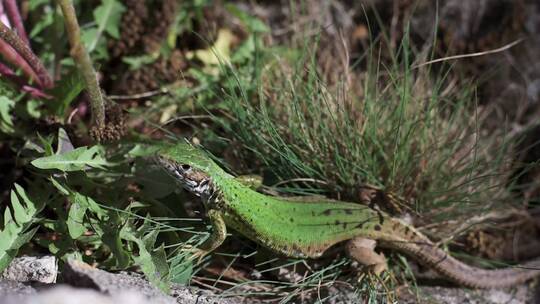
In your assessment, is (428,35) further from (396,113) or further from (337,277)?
(337,277)

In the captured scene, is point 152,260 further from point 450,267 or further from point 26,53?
point 450,267

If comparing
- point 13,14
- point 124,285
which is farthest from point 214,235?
point 13,14

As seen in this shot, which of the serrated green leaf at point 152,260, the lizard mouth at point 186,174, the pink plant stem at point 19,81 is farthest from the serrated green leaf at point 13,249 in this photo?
the pink plant stem at point 19,81

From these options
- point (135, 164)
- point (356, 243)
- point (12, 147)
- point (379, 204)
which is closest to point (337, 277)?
point (356, 243)

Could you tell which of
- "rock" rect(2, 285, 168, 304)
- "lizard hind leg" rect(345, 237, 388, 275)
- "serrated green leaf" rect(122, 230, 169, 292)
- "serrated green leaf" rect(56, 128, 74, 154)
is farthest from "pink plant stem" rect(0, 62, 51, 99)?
"lizard hind leg" rect(345, 237, 388, 275)

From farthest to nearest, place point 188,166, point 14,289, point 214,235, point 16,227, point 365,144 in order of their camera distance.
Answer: point 365,144 < point 214,235 < point 188,166 < point 16,227 < point 14,289

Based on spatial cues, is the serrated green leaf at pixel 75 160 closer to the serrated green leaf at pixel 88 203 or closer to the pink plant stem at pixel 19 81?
the serrated green leaf at pixel 88 203
